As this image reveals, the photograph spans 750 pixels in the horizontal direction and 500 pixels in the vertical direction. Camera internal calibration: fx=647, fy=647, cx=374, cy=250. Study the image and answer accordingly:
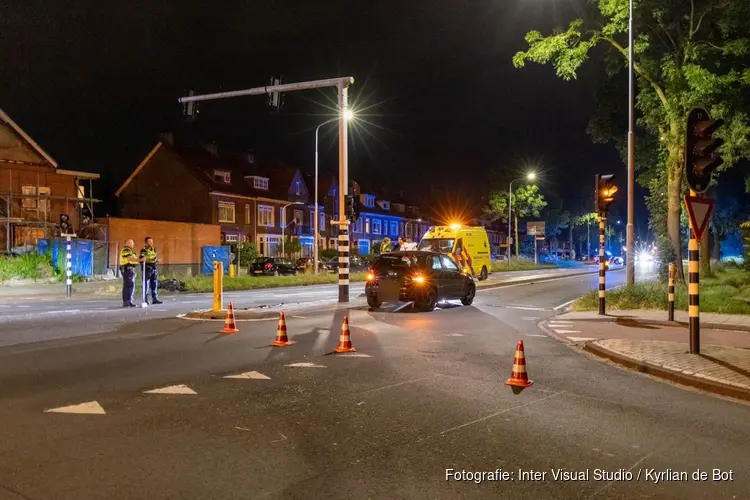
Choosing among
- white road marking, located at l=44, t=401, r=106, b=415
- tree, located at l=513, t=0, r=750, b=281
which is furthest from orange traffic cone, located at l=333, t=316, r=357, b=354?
tree, located at l=513, t=0, r=750, b=281

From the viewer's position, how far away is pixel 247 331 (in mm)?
12648

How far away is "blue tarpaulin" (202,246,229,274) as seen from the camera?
4219cm

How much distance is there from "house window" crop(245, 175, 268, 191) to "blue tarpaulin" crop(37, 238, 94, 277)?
87.0ft

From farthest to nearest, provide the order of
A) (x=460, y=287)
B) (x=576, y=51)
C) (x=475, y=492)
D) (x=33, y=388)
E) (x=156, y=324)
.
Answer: (x=576, y=51) → (x=460, y=287) → (x=156, y=324) → (x=33, y=388) → (x=475, y=492)

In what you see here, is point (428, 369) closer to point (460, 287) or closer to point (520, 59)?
point (460, 287)

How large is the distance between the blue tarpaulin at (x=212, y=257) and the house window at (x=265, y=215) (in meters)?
15.7

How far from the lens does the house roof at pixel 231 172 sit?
54312mm

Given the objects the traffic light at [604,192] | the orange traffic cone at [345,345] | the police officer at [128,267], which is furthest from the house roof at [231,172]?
the orange traffic cone at [345,345]

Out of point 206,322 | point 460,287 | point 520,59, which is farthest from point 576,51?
point 206,322

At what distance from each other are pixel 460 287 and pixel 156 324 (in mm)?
8695

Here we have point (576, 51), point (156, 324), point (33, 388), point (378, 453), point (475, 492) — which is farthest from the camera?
point (576, 51)

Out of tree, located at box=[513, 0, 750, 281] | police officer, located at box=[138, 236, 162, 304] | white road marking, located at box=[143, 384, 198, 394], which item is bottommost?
white road marking, located at box=[143, 384, 198, 394]

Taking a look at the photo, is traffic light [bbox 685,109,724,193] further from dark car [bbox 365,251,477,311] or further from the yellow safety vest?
the yellow safety vest

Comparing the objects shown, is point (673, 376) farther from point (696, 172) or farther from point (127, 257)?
point (127, 257)
